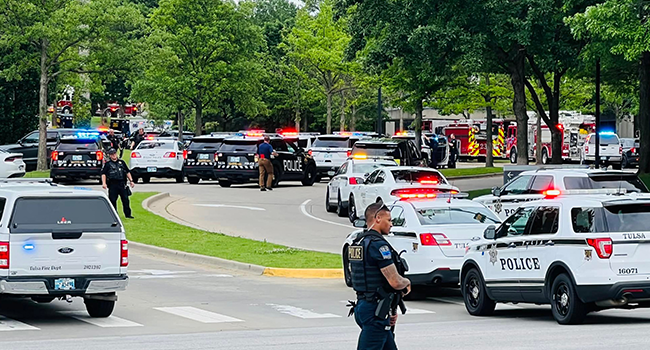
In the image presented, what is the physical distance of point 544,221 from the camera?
13977 millimetres

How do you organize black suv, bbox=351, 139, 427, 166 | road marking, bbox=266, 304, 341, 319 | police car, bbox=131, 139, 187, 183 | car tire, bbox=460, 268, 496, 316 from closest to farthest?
car tire, bbox=460, 268, 496, 316
road marking, bbox=266, 304, 341, 319
black suv, bbox=351, 139, 427, 166
police car, bbox=131, 139, 187, 183

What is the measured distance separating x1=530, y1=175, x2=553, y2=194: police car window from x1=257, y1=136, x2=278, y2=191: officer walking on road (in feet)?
53.8

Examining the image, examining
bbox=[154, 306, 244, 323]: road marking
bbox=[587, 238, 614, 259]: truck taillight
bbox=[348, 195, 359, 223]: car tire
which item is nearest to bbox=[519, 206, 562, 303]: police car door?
bbox=[587, 238, 614, 259]: truck taillight

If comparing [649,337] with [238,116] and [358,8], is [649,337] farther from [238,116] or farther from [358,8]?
[238,116]

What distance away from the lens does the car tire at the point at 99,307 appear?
48.0ft

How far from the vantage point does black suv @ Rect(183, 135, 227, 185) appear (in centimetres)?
4103

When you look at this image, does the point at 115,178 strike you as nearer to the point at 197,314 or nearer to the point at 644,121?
the point at 197,314

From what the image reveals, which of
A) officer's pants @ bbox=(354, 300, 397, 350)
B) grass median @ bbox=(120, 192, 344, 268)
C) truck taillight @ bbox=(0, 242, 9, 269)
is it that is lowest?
grass median @ bbox=(120, 192, 344, 268)

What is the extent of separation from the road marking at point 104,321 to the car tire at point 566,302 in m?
5.16

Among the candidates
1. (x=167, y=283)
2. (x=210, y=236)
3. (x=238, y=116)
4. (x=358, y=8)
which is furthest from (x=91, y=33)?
(x=238, y=116)

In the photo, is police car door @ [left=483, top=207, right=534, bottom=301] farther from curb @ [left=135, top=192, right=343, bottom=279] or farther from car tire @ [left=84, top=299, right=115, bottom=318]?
curb @ [left=135, top=192, right=343, bottom=279]

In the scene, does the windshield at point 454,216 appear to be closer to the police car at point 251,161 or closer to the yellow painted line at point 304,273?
the yellow painted line at point 304,273

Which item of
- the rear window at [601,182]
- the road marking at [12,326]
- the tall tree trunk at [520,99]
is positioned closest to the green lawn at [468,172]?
the tall tree trunk at [520,99]

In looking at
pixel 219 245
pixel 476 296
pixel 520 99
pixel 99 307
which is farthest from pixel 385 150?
pixel 99 307
